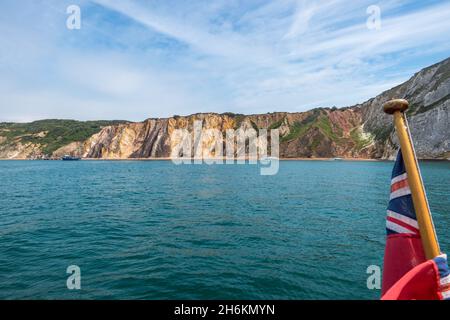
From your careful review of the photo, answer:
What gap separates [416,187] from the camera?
4.68 m

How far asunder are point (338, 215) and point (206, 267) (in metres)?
17.3

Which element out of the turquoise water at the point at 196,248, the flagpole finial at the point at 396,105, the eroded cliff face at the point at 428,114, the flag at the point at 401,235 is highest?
the eroded cliff face at the point at 428,114

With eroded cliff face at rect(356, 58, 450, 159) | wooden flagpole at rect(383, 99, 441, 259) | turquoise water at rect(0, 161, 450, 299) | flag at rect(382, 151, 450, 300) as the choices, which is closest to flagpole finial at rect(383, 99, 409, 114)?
wooden flagpole at rect(383, 99, 441, 259)

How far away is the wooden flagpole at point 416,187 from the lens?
4492 millimetres

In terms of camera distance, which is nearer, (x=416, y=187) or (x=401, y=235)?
(x=416, y=187)

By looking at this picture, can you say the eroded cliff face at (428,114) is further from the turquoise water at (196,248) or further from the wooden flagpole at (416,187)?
the wooden flagpole at (416,187)

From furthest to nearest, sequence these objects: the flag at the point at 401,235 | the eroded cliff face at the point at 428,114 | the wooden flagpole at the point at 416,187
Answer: the eroded cliff face at the point at 428,114, the flag at the point at 401,235, the wooden flagpole at the point at 416,187

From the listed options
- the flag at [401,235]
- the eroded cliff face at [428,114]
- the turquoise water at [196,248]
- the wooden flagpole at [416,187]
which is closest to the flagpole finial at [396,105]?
the wooden flagpole at [416,187]

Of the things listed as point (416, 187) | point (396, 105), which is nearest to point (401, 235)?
point (416, 187)

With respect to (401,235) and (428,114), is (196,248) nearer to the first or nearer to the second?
(401,235)

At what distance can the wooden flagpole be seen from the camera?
4492 millimetres

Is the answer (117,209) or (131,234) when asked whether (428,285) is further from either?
(117,209)

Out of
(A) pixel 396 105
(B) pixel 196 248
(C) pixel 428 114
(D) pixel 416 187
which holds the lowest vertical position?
(B) pixel 196 248
